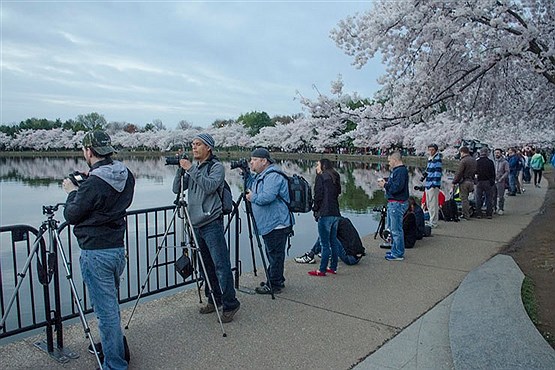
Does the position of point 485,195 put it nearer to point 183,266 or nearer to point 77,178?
point 183,266

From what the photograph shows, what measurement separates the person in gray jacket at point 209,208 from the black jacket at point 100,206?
1.17m

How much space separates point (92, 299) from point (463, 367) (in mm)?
2937

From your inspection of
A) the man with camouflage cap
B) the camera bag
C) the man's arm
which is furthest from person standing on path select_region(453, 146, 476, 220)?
the man with camouflage cap

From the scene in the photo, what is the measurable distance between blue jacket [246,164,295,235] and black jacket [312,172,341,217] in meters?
0.85

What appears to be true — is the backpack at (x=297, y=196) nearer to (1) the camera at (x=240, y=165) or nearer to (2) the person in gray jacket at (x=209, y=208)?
(1) the camera at (x=240, y=165)

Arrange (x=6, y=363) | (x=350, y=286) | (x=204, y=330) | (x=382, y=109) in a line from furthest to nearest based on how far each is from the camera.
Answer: (x=382, y=109), (x=350, y=286), (x=204, y=330), (x=6, y=363)

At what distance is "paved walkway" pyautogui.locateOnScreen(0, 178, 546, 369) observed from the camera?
4.00m

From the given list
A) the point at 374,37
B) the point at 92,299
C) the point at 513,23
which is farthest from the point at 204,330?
the point at 513,23

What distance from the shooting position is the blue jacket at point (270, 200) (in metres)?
5.53

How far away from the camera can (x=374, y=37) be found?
9.83 meters

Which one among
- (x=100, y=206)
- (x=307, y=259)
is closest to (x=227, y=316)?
(x=100, y=206)

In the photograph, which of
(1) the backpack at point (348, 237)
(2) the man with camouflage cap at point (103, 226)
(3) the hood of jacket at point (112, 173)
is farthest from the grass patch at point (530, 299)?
(3) the hood of jacket at point (112, 173)

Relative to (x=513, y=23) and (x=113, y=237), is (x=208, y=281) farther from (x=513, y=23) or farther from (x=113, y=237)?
(x=513, y=23)

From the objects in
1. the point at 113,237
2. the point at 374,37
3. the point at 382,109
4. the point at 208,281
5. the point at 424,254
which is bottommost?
the point at 424,254
